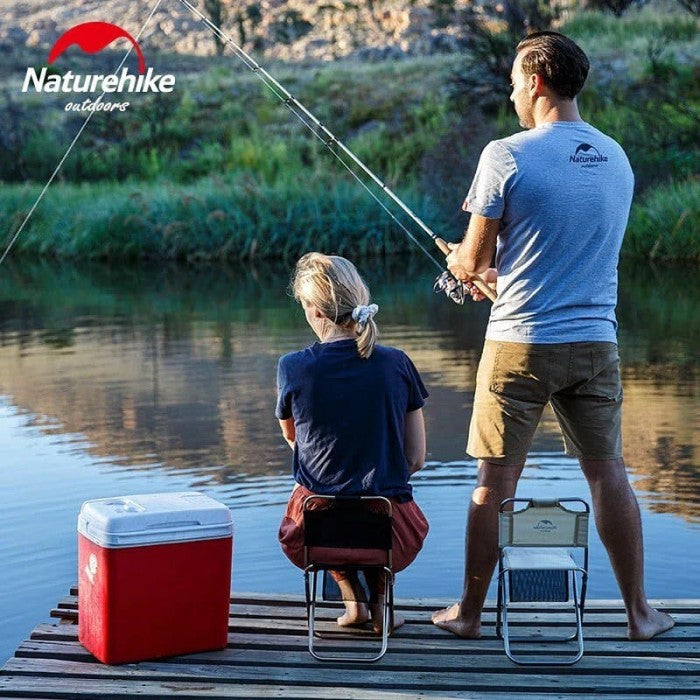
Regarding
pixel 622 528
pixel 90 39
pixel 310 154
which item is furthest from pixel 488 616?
pixel 90 39

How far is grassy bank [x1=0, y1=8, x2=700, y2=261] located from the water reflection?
8.11 feet

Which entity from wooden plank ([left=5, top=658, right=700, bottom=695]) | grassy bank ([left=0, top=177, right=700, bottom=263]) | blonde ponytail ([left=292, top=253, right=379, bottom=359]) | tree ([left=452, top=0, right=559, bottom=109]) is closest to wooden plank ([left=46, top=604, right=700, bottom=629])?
wooden plank ([left=5, top=658, right=700, bottom=695])

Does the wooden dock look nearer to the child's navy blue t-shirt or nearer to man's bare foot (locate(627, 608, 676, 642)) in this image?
man's bare foot (locate(627, 608, 676, 642))

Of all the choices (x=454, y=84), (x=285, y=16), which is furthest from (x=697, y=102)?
(x=285, y=16)

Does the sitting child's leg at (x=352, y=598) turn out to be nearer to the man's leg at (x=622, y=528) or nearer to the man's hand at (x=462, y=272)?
the man's leg at (x=622, y=528)

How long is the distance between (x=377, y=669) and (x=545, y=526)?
0.57 metres

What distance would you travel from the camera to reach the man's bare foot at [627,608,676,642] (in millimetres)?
4129

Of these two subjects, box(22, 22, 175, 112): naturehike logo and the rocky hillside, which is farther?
the rocky hillside

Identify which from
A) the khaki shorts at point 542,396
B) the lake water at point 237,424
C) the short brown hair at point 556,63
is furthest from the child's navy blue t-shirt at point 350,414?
the lake water at point 237,424

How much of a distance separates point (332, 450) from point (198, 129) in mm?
28120

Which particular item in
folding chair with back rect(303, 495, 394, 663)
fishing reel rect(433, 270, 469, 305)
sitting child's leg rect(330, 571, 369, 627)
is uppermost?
fishing reel rect(433, 270, 469, 305)

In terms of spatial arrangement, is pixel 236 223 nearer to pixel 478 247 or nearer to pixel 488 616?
pixel 488 616

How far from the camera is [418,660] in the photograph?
396 cm

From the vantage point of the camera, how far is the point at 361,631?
13.8ft
